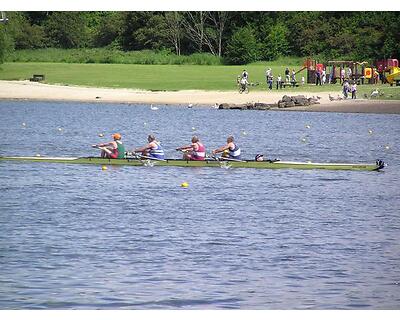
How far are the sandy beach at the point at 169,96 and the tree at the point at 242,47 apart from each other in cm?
451

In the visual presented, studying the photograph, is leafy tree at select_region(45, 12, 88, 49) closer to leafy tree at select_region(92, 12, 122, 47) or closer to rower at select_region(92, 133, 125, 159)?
leafy tree at select_region(92, 12, 122, 47)

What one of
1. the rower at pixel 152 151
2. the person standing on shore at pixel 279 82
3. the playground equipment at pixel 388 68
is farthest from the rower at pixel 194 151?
the person standing on shore at pixel 279 82

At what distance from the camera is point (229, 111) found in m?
31.8

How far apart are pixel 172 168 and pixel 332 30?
4.11 metres

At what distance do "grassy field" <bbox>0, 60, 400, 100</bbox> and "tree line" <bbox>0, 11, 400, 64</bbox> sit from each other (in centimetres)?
77

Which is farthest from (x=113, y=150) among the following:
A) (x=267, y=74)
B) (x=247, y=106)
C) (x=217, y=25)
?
(x=247, y=106)

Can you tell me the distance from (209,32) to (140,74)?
16.1ft

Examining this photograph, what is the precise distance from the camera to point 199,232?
15430 millimetres

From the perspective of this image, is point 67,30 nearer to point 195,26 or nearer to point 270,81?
point 195,26

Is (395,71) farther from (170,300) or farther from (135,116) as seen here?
(170,300)

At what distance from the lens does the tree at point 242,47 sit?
56.8 ft
